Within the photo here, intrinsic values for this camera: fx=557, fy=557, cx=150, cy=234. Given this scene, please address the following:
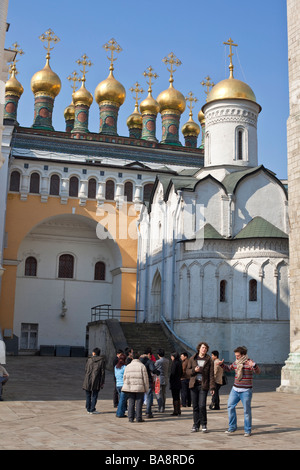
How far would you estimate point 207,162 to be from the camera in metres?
24.8

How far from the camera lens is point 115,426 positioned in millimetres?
8398

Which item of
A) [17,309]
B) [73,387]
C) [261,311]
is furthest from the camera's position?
[17,309]

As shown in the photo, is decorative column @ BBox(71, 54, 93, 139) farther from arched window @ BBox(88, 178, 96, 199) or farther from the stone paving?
the stone paving

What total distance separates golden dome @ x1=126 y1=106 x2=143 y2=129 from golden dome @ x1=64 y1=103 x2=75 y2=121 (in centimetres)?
384

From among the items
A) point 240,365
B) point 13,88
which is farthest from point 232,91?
point 240,365

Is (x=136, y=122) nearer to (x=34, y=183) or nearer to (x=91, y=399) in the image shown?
(x=34, y=183)

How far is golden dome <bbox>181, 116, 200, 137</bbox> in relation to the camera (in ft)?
128

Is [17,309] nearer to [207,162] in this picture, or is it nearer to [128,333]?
[128,333]

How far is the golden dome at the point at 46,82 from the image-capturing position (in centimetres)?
3494

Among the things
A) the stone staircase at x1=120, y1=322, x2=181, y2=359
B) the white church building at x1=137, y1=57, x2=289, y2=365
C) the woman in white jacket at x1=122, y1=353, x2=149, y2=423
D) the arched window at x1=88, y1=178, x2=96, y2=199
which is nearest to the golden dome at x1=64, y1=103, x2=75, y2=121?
the arched window at x1=88, y1=178, x2=96, y2=199

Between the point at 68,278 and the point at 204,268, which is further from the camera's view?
the point at 68,278

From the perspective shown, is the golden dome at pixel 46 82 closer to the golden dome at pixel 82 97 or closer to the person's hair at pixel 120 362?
the golden dome at pixel 82 97

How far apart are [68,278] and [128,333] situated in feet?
30.5
